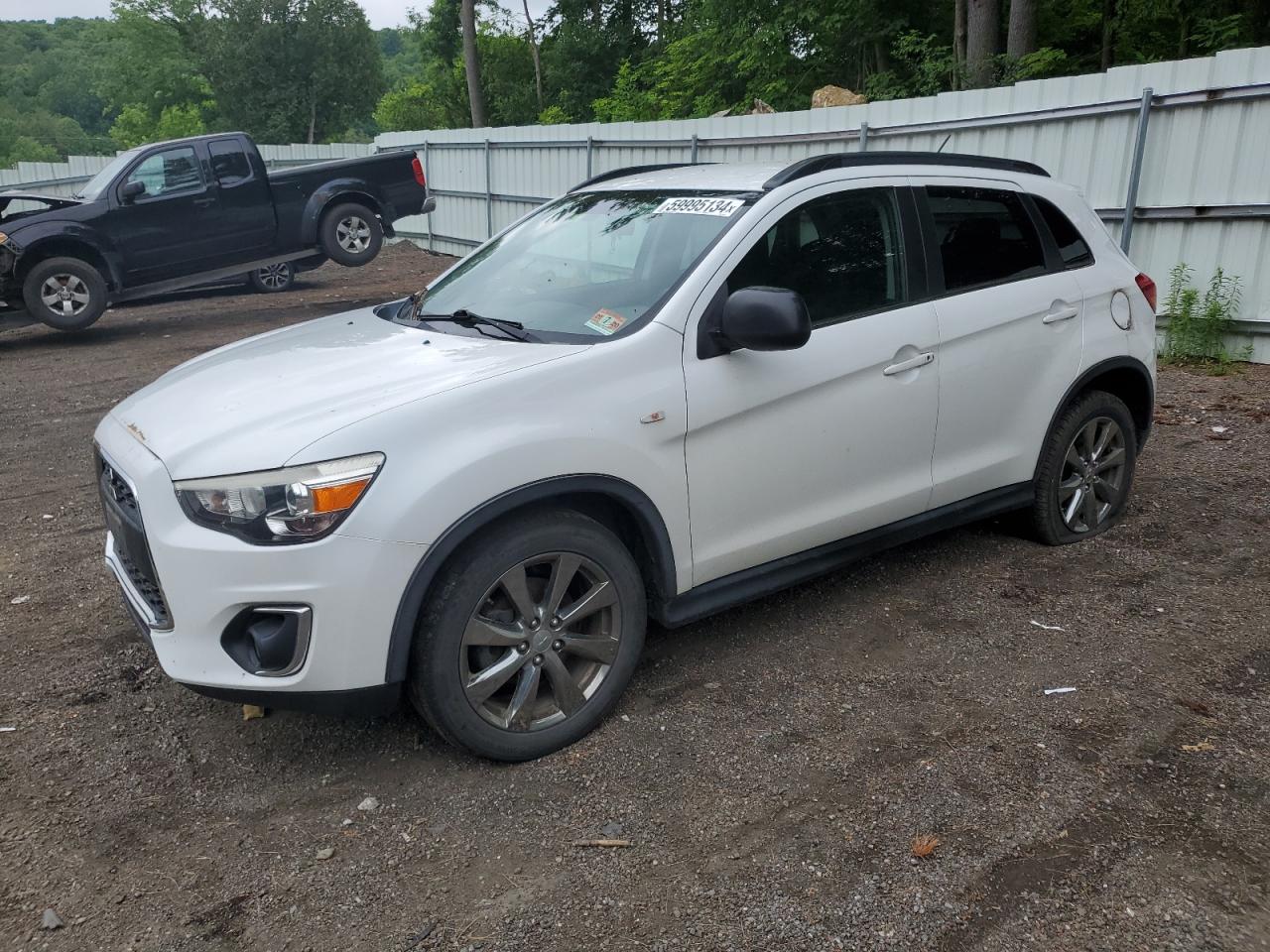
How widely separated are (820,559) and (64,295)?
10.4 meters

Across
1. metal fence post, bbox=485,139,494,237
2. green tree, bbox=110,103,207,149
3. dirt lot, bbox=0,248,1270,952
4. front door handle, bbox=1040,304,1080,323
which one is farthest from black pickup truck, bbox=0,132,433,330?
green tree, bbox=110,103,207,149

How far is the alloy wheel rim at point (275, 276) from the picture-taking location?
15.1 meters

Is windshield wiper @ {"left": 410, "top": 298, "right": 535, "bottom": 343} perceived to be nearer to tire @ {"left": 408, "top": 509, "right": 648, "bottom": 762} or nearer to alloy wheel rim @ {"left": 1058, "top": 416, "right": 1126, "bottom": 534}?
tire @ {"left": 408, "top": 509, "right": 648, "bottom": 762}

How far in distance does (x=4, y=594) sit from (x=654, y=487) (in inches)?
126

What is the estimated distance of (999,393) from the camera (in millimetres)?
4336

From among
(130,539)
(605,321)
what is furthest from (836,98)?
(130,539)

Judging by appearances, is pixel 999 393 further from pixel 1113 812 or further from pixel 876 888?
A: pixel 876 888

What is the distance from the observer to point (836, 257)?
12.8ft

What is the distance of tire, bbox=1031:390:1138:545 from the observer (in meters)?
4.69

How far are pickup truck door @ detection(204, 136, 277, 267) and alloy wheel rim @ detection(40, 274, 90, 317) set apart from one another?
1.61 meters

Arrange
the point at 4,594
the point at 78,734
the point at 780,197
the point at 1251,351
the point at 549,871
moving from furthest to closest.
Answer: the point at 1251,351 < the point at 4,594 < the point at 780,197 < the point at 78,734 < the point at 549,871

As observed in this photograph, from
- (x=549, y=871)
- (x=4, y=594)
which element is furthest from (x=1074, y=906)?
(x=4, y=594)

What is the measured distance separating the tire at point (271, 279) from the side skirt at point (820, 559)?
12603mm

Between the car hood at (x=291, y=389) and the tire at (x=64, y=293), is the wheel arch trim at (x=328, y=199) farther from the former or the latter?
the car hood at (x=291, y=389)
